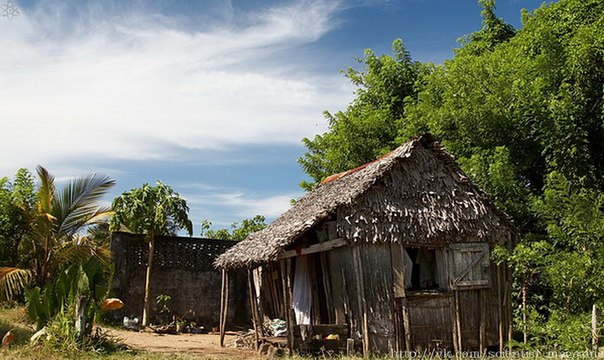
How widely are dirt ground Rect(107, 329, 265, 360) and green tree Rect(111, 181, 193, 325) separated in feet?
5.46

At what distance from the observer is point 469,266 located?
1171 cm

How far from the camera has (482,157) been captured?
15320 mm

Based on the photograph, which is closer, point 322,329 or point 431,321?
point 322,329

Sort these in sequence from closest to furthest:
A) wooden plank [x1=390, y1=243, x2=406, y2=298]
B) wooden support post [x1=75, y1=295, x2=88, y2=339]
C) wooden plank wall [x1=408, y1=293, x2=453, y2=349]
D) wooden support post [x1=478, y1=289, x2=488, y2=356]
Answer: wooden support post [x1=75, y1=295, x2=88, y2=339]
wooden plank [x1=390, y1=243, x2=406, y2=298]
wooden plank wall [x1=408, y1=293, x2=453, y2=349]
wooden support post [x1=478, y1=289, x2=488, y2=356]

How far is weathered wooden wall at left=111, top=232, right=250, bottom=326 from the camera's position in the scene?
16.7m

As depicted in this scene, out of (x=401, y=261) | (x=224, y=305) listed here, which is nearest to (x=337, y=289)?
(x=401, y=261)

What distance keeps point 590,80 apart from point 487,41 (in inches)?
273

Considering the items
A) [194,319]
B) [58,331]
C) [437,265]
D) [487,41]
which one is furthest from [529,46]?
[58,331]

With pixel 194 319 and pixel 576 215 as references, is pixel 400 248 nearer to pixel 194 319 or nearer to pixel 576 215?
pixel 576 215

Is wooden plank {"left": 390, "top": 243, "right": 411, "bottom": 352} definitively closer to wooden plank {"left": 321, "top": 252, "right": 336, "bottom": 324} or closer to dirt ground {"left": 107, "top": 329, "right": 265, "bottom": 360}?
wooden plank {"left": 321, "top": 252, "right": 336, "bottom": 324}

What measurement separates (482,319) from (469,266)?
3.25 feet

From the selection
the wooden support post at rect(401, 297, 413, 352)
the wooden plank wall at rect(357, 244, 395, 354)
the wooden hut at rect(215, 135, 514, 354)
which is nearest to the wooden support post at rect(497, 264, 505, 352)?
the wooden hut at rect(215, 135, 514, 354)

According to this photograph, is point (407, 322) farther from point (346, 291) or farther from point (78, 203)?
point (78, 203)

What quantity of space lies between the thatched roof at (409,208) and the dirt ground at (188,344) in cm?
176
